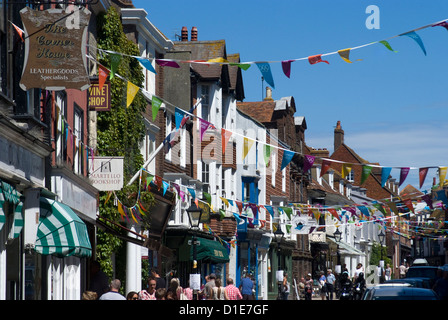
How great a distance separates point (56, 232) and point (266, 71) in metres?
5.32

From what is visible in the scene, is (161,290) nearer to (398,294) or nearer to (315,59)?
(398,294)

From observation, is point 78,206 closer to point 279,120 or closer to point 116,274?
point 116,274

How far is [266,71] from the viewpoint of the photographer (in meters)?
15.5

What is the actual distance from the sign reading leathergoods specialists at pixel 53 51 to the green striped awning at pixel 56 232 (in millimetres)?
3057

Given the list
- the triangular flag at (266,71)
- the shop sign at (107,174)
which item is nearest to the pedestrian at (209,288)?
the shop sign at (107,174)

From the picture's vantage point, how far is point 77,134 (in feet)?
72.6

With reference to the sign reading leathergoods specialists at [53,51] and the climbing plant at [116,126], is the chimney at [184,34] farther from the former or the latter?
the sign reading leathergoods specialists at [53,51]

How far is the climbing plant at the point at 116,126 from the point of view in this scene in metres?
24.5

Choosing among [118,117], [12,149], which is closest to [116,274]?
[118,117]

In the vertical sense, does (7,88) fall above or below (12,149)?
above

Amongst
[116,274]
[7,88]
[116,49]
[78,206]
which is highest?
[116,49]

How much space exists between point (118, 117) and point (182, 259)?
35.5 ft

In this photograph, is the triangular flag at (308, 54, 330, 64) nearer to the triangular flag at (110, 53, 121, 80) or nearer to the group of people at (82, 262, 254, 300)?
the triangular flag at (110, 53, 121, 80)

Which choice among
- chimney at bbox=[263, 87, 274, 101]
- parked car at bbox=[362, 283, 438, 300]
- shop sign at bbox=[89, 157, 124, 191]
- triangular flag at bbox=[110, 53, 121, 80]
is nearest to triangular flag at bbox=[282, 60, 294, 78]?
triangular flag at bbox=[110, 53, 121, 80]
